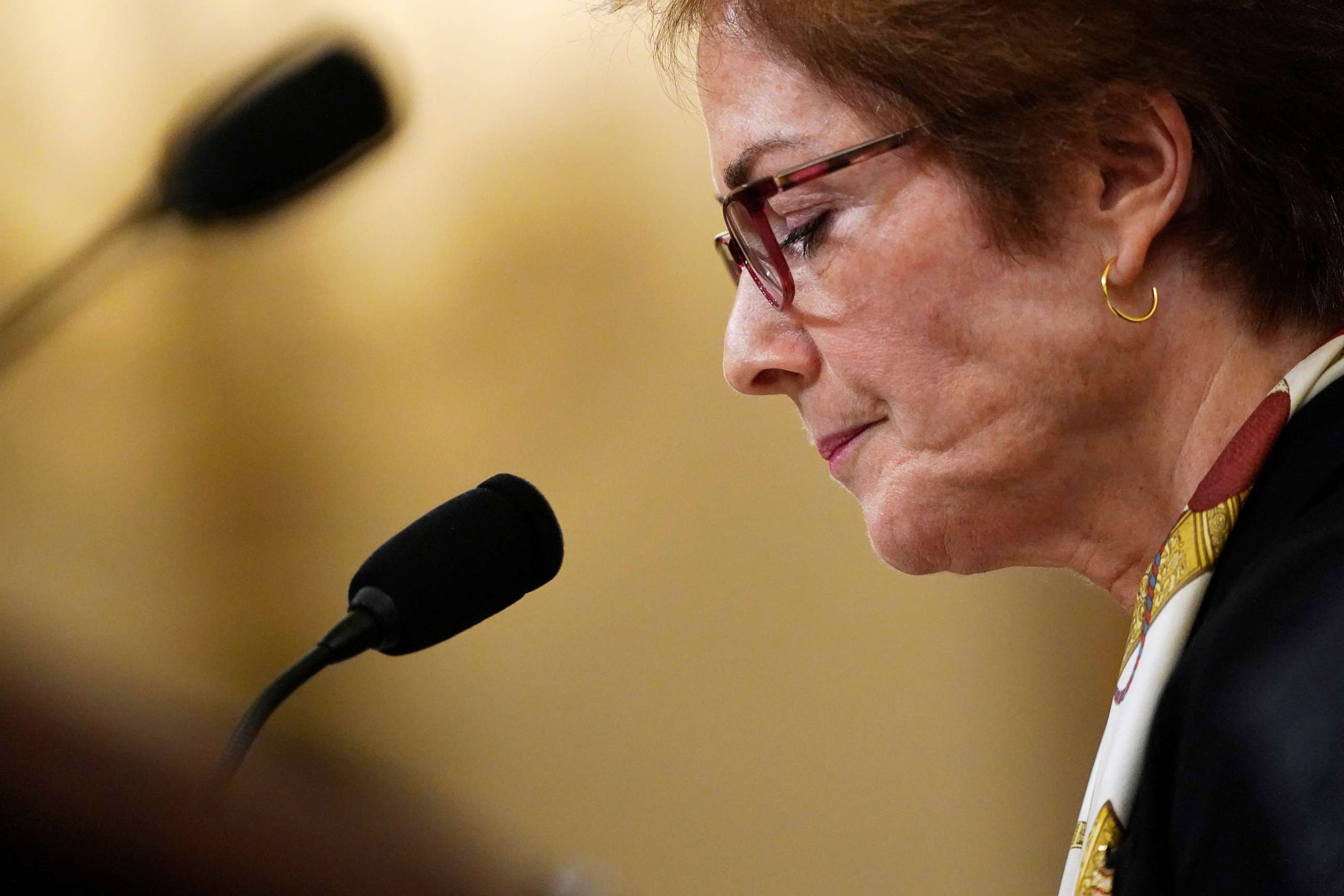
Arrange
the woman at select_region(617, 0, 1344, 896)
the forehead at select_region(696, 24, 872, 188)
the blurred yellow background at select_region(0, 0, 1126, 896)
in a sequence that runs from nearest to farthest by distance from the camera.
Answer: the woman at select_region(617, 0, 1344, 896) → the forehead at select_region(696, 24, 872, 188) → the blurred yellow background at select_region(0, 0, 1126, 896)

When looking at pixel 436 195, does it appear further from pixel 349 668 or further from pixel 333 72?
pixel 333 72

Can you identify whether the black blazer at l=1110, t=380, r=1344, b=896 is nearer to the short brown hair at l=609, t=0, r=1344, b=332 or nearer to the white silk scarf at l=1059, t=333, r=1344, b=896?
the white silk scarf at l=1059, t=333, r=1344, b=896

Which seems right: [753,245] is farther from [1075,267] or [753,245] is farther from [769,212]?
[1075,267]

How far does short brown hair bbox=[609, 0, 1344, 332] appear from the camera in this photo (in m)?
0.99

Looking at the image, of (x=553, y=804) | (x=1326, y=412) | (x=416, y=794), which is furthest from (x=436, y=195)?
(x=416, y=794)

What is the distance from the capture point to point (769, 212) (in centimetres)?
111

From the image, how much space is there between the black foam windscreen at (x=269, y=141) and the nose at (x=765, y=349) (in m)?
0.37

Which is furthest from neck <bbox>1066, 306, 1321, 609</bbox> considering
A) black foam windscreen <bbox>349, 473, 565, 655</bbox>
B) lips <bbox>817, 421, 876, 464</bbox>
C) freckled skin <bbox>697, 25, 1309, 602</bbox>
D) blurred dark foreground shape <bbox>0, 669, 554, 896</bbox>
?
blurred dark foreground shape <bbox>0, 669, 554, 896</bbox>

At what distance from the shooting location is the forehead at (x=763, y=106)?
1068 mm

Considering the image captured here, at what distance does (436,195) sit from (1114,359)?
151 cm

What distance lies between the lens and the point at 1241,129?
3.30 feet

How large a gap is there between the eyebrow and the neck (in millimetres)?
345

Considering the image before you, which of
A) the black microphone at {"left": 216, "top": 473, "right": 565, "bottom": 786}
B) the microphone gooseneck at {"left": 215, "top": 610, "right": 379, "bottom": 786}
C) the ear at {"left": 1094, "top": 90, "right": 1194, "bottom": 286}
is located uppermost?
the ear at {"left": 1094, "top": 90, "right": 1194, "bottom": 286}

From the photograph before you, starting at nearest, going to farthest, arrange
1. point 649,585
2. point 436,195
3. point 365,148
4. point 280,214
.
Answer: point 365,148 → point 280,214 → point 436,195 → point 649,585
